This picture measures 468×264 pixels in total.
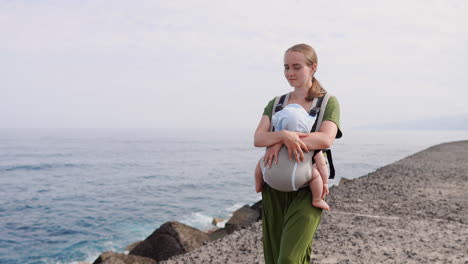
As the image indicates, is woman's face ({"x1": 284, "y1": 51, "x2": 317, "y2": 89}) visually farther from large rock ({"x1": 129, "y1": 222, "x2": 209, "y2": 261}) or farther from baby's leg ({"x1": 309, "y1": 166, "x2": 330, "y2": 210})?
large rock ({"x1": 129, "y1": 222, "x2": 209, "y2": 261})

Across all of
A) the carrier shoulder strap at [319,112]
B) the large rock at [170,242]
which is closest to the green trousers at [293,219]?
the carrier shoulder strap at [319,112]

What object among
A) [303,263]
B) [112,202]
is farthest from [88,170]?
[303,263]

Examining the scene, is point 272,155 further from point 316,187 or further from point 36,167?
point 36,167

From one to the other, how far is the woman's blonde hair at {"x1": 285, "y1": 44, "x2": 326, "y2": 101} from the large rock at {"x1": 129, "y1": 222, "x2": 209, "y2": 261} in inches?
241

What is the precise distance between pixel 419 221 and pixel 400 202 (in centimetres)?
172

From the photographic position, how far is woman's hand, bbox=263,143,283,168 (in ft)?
7.70

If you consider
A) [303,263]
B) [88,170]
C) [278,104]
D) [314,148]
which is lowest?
[88,170]

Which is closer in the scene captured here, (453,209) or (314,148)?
(314,148)

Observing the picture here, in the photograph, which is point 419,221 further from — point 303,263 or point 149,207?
point 149,207

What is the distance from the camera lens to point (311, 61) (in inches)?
95.5

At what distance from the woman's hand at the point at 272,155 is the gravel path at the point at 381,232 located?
3263 millimetres

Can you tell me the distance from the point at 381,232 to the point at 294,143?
16.3ft

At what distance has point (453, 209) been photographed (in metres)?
8.40

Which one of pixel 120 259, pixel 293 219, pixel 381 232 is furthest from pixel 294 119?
pixel 120 259
